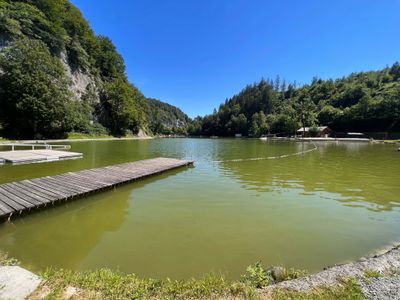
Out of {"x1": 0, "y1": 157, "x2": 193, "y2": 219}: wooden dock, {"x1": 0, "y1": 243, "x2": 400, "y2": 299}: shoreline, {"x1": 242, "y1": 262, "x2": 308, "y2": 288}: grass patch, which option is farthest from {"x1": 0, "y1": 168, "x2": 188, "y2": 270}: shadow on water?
{"x1": 242, "y1": 262, "x2": 308, "y2": 288}: grass patch

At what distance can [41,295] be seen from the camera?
322 centimetres

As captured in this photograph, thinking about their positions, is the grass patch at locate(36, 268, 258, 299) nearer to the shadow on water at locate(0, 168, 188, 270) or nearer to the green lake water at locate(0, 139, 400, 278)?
the green lake water at locate(0, 139, 400, 278)

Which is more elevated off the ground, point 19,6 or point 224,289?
point 19,6

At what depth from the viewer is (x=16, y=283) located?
11.2ft

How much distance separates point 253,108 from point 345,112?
58.4 m

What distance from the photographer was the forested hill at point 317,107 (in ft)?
256

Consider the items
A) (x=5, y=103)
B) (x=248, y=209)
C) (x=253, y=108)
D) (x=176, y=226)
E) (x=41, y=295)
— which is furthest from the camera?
(x=253, y=108)

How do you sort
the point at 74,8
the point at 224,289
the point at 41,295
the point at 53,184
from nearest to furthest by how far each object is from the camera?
the point at 41,295, the point at 224,289, the point at 53,184, the point at 74,8

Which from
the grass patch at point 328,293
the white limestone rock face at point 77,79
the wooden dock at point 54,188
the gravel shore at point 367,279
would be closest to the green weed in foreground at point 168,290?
the grass patch at point 328,293

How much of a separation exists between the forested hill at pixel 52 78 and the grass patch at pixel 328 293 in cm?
4840

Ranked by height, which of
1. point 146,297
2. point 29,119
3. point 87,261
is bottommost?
point 87,261

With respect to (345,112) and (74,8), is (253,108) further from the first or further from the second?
(74,8)

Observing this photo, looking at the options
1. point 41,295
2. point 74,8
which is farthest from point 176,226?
point 74,8

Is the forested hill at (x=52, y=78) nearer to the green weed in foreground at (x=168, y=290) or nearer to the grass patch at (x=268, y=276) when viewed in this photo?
the green weed in foreground at (x=168, y=290)
